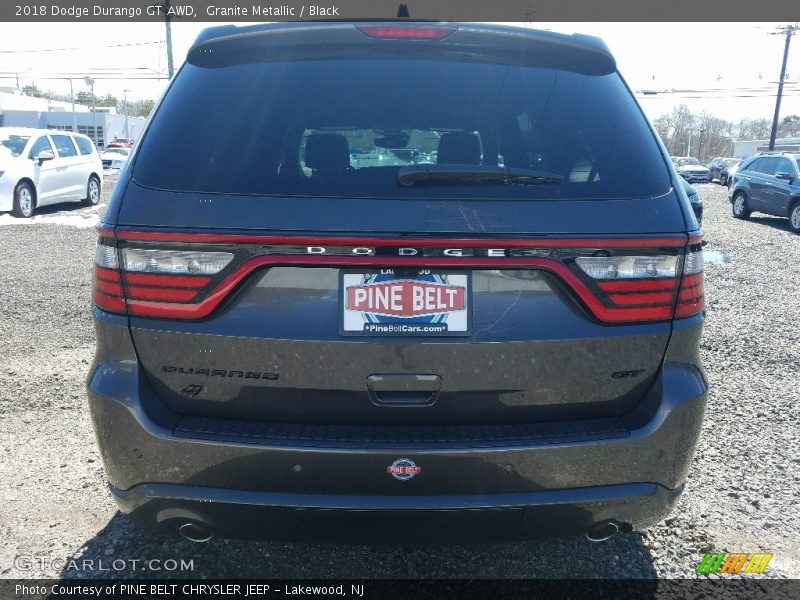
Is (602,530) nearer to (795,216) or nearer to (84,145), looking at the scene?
(795,216)

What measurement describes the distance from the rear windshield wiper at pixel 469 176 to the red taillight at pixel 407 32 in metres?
0.53

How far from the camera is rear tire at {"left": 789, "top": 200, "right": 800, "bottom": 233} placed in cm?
1441

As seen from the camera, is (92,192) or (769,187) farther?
(92,192)

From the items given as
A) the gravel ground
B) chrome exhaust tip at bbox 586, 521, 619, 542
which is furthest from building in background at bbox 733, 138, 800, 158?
chrome exhaust tip at bbox 586, 521, 619, 542

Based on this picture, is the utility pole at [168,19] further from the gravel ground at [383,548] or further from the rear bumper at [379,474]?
the rear bumper at [379,474]

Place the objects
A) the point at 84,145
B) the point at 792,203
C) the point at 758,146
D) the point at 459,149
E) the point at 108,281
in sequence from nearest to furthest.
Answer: the point at 108,281, the point at 459,149, the point at 792,203, the point at 84,145, the point at 758,146

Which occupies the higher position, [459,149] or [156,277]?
[459,149]

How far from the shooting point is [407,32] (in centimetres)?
216

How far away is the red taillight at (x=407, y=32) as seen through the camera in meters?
2.15

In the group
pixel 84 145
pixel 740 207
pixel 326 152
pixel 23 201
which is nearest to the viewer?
pixel 326 152

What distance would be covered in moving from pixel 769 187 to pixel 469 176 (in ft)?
53.8

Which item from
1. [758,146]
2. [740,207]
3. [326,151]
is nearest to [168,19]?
[740,207]

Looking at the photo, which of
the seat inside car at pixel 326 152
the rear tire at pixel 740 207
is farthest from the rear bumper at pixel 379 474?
the rear tire at pixel 740 207

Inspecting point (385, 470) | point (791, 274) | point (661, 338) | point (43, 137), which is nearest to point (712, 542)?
point (661, 338)
